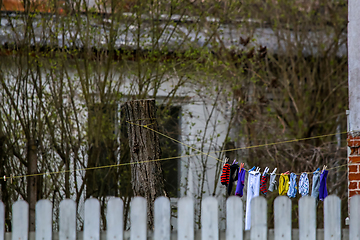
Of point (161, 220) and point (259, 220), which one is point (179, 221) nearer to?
point (161, 220)

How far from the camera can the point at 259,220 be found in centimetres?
289

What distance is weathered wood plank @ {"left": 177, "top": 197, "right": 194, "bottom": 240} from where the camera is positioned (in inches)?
112

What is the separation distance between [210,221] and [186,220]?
16cm

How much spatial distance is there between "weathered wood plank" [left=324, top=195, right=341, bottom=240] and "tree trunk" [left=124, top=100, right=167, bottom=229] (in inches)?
62.6

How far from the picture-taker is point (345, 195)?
21.4ft

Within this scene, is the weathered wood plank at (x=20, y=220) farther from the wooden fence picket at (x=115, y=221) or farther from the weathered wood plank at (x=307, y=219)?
the weathered wood plank at (x=307, y=219)

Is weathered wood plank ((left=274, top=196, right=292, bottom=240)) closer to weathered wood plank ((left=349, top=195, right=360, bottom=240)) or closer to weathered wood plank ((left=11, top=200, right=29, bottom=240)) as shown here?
weathered wood plank ((left=349, top=195, right=360, bottom=240))

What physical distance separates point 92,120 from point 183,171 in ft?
5.29

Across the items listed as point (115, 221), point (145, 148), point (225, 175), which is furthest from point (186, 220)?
point (145, 148)

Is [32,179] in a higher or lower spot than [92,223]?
higher

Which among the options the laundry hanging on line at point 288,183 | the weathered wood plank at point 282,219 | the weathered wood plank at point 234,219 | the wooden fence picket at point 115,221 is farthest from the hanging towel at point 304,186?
the wooden fence picket at point 115,221

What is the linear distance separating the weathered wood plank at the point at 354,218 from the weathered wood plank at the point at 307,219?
10.7 inches

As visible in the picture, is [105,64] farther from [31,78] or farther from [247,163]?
[247,163]

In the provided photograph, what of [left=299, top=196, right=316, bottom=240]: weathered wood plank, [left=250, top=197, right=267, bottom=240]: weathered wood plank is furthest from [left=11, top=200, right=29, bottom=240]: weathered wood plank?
[left=299, top=196, right=316, bottom=240]: weathered wood plank
